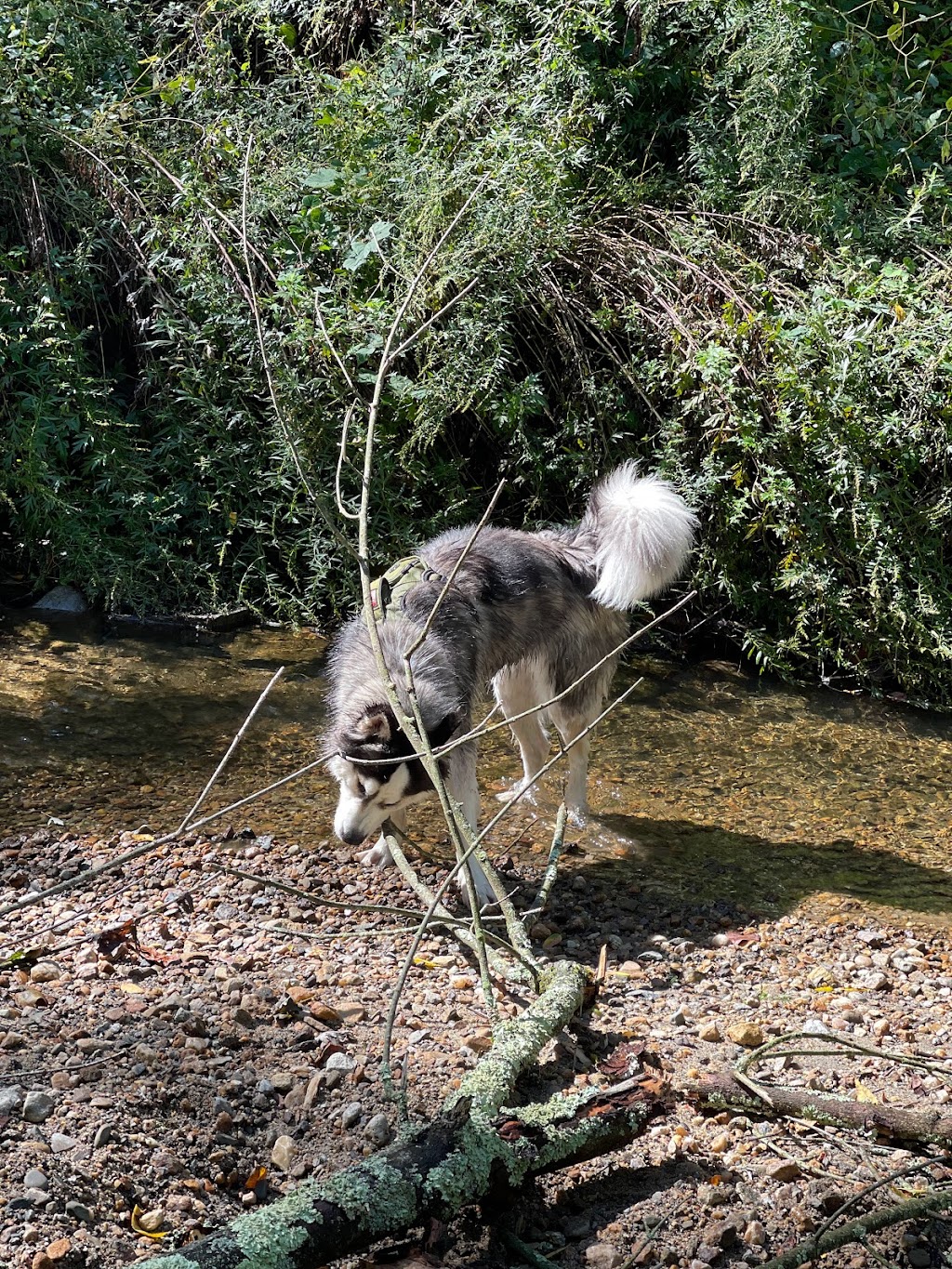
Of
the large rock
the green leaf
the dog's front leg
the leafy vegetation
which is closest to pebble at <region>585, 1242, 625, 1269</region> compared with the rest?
the dog's front leg

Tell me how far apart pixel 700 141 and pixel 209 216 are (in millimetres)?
3514

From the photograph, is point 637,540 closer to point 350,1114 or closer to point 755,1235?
point 350,1114

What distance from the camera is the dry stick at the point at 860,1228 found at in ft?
8.58

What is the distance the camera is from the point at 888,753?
6.75 metres

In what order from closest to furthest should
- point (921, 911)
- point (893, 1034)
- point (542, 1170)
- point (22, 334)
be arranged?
point (542, 1170)
point (893, 1034)
point (921, 911)
point (22, 334)

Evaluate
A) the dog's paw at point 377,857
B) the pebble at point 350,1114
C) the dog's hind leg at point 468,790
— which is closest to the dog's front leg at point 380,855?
the dog's paw at point 377,857

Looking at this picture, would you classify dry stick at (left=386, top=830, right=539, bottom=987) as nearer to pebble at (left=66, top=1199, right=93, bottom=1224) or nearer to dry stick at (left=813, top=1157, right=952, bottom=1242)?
pebble at (left=66, top=1199, right=93, bottom=1224)

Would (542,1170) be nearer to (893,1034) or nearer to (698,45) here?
(893,1034)

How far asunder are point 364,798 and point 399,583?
1.02 m

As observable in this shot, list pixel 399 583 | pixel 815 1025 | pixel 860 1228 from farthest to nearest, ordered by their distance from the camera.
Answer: pixel 399 583 → pixel 815 1025 → pixel 860 1228

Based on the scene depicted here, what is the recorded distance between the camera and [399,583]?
5.21m

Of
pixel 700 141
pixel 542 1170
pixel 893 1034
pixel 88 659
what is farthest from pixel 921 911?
pixel 700 141

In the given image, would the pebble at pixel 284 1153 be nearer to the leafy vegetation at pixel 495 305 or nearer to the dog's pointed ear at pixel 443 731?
the dog's pointed ear at pixel 443 731

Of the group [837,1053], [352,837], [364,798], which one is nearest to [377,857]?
[352,837]
